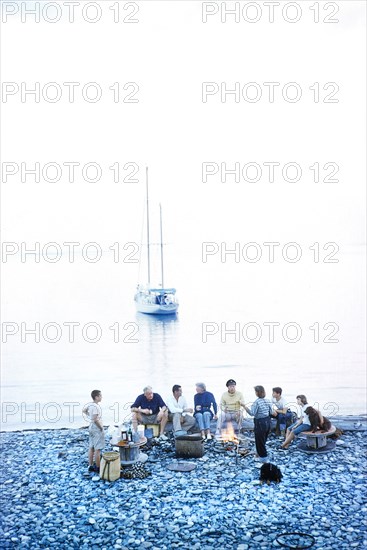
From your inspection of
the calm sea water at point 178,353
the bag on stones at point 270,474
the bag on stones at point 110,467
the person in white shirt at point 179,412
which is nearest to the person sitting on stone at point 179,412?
the person in white shirt at point 179,412

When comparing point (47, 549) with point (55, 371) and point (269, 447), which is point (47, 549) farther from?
point (55, 371)

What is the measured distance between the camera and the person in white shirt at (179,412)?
14391 mm

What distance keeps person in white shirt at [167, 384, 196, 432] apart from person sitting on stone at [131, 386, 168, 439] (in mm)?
238

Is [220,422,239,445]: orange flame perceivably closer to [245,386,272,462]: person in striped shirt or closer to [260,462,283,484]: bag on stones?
[245,386,272,462]: person in striped shirt

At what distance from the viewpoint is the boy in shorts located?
12175 mm

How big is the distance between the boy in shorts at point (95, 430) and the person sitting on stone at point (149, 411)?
194 centimetres

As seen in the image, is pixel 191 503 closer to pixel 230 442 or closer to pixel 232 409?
pixel 230 442

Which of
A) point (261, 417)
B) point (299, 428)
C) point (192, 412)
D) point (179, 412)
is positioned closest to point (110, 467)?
point (179, 412)

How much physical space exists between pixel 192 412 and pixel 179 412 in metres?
0.49

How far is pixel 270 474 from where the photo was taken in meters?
11.5

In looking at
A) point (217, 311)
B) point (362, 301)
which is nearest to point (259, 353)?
point (217, 311)

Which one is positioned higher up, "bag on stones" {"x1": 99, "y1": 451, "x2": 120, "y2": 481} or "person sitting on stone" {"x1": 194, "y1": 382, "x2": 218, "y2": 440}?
"person sitting on stone" {"x1": 194, "y1": 382, "x2": 218, "y2": 440}

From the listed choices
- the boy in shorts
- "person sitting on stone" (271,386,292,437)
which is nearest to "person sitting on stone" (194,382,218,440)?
"person sitting on stone" (271,386,292,437)

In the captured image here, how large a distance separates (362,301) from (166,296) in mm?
35676
